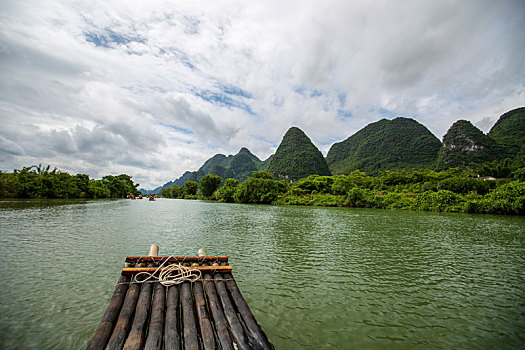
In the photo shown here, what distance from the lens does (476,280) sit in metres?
7.96

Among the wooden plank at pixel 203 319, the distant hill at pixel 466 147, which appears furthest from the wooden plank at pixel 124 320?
the distant hill at pixel 466 147

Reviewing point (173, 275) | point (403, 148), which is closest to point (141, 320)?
point (173, 275)

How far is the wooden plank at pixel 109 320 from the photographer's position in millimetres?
2951

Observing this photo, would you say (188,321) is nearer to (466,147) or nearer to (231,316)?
(231,316)

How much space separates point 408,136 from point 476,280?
6093 inches

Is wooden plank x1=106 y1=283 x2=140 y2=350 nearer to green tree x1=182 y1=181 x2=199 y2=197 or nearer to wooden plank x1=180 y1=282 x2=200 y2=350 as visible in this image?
wooden plank x1=180 y1=282 x2=200 y2=350

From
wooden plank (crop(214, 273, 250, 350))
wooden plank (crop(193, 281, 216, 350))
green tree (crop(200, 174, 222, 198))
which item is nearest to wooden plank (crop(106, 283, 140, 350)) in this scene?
wooden plank (crop(193, 281, 216, 350))

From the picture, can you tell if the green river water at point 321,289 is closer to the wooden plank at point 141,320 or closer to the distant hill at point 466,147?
the wooden plank at point 141,320

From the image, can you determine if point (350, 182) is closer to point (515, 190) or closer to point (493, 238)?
point (515, 190)

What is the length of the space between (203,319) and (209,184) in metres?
98.0

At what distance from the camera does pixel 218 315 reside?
368 centimetres

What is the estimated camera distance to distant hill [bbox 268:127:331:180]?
132 meters

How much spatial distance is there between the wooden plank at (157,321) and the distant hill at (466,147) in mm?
114562

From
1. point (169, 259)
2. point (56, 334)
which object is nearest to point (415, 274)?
point (169, 259)
